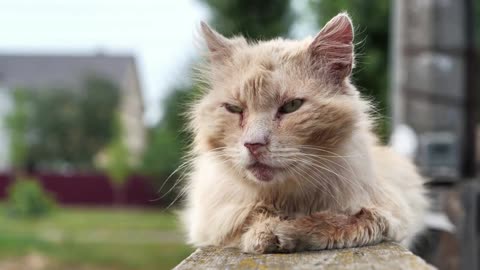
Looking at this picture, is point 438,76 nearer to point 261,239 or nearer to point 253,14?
point 261,239

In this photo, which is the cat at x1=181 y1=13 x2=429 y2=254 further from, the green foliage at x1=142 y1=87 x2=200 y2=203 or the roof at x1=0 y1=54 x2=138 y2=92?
the roof at x1=0 y1=54 x2=138 y2=92

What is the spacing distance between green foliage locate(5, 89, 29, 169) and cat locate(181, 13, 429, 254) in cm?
1979

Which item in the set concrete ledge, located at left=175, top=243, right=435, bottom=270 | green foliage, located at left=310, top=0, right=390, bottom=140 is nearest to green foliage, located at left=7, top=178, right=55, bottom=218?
green foliage, located at left=310, top=0, right=390, bottom=140

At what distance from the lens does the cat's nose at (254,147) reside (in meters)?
1.45

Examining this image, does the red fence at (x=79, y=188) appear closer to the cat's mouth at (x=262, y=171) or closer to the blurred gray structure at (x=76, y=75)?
the blurred gray structure at (x=76, y=75)

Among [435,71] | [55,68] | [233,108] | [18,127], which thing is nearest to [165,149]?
[435,71]

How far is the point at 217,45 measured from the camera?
1784 mm

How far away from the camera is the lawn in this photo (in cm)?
1407

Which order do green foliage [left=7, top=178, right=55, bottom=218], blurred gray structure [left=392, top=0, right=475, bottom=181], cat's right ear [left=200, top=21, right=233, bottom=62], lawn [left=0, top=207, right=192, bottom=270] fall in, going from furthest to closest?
green foliage [left=7, top=178, right=55, bottom=218] < lawn [left=0, top=207, right=192, bottom=270] < blurred gray structure [left=392, top=0, right=475, bottom=181] < cat's right ear [left=200, top=21, right=233, bottom=62]

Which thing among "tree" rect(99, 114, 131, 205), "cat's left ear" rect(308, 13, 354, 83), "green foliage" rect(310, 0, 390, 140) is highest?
"green foliage" rect(310, 0, 390, 140)

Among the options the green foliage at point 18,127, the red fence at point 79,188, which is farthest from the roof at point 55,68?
the red fence at point 79,188

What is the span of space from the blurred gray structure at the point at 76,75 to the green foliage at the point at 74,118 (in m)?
0.42

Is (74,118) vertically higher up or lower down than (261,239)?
higher up

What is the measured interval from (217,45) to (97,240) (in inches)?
561
